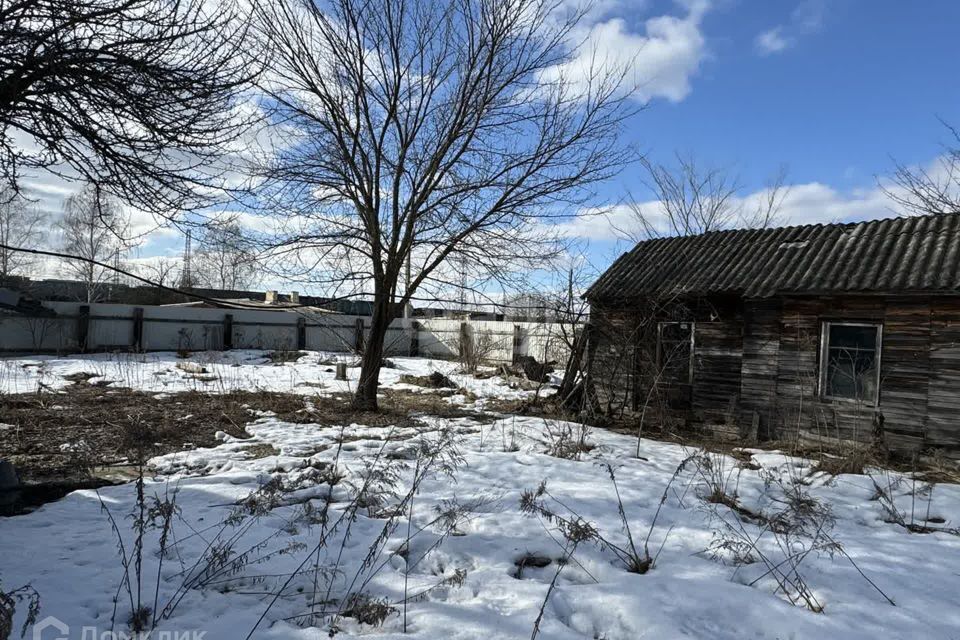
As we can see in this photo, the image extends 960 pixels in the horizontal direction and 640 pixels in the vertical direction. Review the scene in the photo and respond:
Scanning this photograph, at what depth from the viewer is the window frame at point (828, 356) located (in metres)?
8.30

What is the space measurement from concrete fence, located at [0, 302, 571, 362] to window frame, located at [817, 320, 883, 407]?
23.7 ft

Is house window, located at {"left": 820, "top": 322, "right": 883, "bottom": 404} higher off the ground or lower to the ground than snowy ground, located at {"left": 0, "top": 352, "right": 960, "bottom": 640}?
higher

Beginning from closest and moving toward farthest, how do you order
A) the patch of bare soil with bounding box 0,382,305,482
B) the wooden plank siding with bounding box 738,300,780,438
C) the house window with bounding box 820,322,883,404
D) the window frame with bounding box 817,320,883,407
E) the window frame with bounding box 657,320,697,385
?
the patch of bare soil with bounding box 0,382,305,482 → the window frame with bounding box 817,320,883,407 → the house window with bounding box 820,322,883,404 → the wooden plank siding with bounding box 738,300,780,438 → the window frame with bounding box 657,320,697,385

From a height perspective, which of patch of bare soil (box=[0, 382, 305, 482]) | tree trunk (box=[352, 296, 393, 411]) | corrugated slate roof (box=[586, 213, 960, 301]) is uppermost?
corrugated slate roof (box=[586, 213, 960, 301])

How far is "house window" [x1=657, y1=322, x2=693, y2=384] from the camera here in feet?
34.1

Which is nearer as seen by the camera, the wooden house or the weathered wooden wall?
the weathered wooden wall

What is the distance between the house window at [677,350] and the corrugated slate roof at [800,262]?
36.0 inches

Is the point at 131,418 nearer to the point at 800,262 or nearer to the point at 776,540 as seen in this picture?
the point at 776,540

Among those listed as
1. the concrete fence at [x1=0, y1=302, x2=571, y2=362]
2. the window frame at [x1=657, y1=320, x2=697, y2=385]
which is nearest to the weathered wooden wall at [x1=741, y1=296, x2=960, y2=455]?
the window frame at [x1=657, y1=320, x2=697, y2=385]

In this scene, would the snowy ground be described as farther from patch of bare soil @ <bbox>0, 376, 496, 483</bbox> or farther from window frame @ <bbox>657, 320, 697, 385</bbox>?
window frame @ <bbox>657, 320, 697, 385</bbox>

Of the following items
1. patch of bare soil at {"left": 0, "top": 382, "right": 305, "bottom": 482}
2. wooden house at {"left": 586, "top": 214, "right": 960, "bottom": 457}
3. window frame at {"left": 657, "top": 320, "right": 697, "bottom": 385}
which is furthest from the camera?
window frame at {"left": 657, "top": 320, "right": 697, "bottom": 385}

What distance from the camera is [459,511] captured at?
14.7 feet

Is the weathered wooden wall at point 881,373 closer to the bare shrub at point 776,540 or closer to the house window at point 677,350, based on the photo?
the house window at point 677,350

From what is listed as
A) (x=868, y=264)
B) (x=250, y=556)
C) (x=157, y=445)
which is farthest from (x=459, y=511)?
(x=868, y=264)
